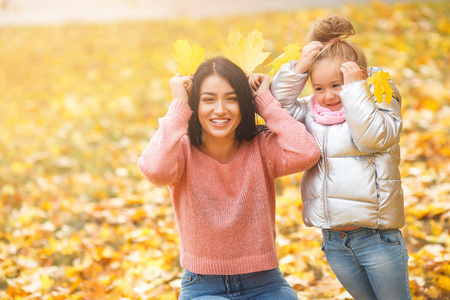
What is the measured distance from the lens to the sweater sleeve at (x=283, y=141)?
2.01m

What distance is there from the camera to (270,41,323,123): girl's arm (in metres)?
2.06

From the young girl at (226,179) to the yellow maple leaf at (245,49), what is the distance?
2.7 inches

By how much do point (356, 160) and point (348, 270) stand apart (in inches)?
20.3

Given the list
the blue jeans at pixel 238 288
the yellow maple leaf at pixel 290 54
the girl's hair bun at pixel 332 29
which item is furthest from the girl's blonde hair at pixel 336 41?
the blue jeans at pixel 238 288

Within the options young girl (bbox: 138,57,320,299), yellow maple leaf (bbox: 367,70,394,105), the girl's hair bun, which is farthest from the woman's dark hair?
yellow maple leaf (bbox: 367,70,394,105)

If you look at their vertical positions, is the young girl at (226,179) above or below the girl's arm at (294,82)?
below

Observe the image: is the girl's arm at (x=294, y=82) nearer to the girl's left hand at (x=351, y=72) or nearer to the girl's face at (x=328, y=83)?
the girl's face at (x=328, y=83)

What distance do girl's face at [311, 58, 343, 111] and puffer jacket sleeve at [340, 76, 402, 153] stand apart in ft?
0.41

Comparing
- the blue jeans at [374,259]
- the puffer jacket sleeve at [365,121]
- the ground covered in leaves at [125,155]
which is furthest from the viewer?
the ground covered in leaves at [125,155]

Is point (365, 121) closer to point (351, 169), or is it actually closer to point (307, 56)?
point (351, 169)

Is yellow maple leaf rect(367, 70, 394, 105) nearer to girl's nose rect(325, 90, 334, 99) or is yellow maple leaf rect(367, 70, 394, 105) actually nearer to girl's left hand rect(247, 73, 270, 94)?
girl's nose rect(325, 90, 334, 99)

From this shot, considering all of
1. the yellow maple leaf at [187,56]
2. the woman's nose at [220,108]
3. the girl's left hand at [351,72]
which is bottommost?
the woman's nose at [220,108]

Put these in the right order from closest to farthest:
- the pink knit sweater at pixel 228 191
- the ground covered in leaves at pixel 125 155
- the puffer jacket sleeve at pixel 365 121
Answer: the puffer jacket sleeve at pixel 365 121 < the pink knit sweater at pixel 228 191 < the ground covered in leaves at pixel 125 155

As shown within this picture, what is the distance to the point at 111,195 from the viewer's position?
4.66 meters
